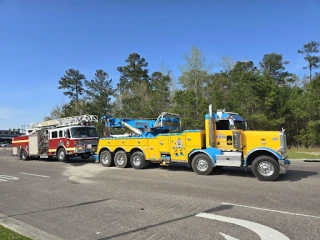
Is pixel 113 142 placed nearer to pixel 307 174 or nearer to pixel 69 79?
pixel 307 174

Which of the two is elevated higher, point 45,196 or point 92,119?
point 92,119

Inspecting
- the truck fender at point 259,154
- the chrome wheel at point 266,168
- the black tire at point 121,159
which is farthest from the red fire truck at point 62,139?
the chrome wheel at point 266,168

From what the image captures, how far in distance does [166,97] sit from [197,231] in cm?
2846

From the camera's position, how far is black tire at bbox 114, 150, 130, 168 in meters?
15.2

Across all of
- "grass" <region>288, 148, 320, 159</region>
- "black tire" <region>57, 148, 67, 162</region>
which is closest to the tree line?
"grass" <region>288, 148, 320, 159</region>

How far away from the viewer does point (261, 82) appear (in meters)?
26.3

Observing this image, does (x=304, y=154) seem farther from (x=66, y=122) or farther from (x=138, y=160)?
(x=66, y=122)

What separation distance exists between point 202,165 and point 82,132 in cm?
1084

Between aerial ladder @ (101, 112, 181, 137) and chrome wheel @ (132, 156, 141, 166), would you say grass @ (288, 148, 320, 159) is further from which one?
chrome wheel @ (132, 156, 141, 166)

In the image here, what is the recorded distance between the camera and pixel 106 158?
16.2 meters

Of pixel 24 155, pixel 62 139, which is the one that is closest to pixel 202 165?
pixel 62 139

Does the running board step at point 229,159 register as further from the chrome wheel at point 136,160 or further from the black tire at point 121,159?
the black tire at point 121,159

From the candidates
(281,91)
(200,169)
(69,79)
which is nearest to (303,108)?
(281,91)

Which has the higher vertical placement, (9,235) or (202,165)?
(202,165)
